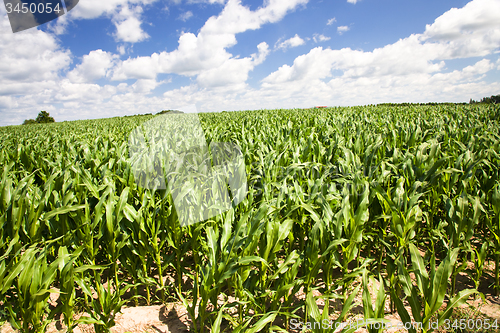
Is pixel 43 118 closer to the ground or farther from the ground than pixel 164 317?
farther from the ground

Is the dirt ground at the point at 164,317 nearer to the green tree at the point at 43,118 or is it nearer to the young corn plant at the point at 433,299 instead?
the young corn plant at the point at 433,299

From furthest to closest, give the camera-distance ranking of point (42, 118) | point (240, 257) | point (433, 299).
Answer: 1. point (42, 118)
2. point (240, 257)
3. point (433, 299)

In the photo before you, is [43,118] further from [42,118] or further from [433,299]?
[433,299]

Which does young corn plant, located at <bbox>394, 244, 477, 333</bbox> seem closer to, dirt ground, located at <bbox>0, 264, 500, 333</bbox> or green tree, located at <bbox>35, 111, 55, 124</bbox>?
dirt ground, located at <bbox>0, 264, 500, 333</bbox>

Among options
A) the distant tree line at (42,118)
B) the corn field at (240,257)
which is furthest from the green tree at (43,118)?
the corn field at (240,257)

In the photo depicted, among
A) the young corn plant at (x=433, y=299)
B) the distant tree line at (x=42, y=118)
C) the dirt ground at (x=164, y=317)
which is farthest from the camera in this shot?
the distant tree line at (x=42, y=118)

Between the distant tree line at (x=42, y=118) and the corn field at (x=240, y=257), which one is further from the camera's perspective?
the distant tree line at (x=42, y=118)

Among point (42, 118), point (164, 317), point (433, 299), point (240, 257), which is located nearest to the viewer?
point (433, 299)

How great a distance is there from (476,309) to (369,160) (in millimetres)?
2483

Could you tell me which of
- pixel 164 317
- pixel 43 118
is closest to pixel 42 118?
pixel 43 118

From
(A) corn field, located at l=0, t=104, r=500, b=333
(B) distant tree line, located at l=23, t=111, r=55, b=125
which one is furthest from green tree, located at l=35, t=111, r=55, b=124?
(A) corn field, located at l=0, t=104, r=500, b=333

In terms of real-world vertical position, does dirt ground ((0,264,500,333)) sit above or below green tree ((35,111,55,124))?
below

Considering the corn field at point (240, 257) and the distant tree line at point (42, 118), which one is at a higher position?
the distant tree line at point (42, 118)

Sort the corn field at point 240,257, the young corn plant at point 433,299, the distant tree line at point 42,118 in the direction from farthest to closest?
the distant tree line at point 42,118 → the corn field at point 240,257 → the young corn plant at point 433,299
